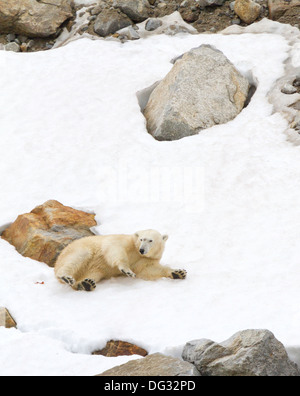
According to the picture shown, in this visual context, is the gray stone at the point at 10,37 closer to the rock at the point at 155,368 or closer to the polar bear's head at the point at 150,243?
the polar bear's head at the point at 150,243

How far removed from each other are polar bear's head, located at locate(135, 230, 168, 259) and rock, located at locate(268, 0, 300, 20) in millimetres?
11240

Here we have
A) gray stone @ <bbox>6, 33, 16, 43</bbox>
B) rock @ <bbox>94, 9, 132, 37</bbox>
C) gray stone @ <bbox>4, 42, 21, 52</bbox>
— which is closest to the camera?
rock @ <bbox>94, 9, 132, 37</bbox>

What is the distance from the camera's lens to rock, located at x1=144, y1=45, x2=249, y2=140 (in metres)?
14.5

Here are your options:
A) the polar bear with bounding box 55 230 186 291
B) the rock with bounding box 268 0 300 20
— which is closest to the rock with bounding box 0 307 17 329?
the polar bear with bounding box 55 230 186 291

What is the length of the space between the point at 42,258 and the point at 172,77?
6689 millimetres

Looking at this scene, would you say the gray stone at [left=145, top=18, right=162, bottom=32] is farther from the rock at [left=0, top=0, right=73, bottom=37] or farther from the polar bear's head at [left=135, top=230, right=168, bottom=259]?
the polar bear's head at [left=135, top=230, right=168, bottom=259]

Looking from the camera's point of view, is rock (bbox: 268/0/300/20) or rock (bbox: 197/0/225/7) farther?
rock (bbox: 197/0/225/7)

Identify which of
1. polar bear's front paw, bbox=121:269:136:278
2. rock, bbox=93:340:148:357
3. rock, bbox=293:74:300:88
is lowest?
polar bear's front paw, bbox=121:269:136:278

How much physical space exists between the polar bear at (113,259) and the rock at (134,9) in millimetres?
11628

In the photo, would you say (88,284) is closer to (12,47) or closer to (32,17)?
(12,47)

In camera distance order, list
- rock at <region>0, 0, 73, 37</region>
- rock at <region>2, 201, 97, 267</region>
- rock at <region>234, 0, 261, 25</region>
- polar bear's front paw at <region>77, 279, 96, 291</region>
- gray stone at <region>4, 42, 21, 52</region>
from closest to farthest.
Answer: polar bear's front paw at <region>77, 279, 96, 291</region> → rock at <region>2, 201, 97, 267</region> → rock at <region>234, 0, 261, 25</region> → gray stone at <region>4, 42, 21, 52</region> → rock at <region>0, 0, 73, 37</region>

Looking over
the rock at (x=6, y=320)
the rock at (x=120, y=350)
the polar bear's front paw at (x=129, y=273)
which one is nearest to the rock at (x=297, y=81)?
the polar bear's front paw at (x=129, y=273)

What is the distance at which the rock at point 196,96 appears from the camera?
47.4ft
